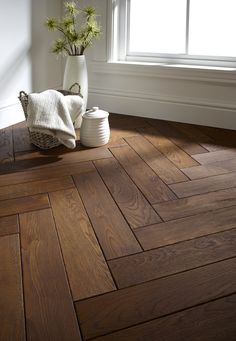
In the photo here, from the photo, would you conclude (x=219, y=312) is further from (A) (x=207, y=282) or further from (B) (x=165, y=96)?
(B) (x=165, y=96)

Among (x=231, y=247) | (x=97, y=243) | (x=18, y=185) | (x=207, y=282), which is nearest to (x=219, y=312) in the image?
(x=207, y=282)

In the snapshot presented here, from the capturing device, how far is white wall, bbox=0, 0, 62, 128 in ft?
6.11

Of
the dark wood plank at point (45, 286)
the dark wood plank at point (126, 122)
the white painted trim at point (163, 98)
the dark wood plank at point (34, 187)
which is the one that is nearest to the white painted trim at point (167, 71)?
the white painted trim at point (163, 98)

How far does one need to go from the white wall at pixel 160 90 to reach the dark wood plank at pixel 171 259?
1128 mm

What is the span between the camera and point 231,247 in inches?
38.5

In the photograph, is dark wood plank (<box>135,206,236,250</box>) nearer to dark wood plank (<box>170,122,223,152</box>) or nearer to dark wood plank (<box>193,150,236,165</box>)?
dark wood plank (<box>193,150,236,165</box>)

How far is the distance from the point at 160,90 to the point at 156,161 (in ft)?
2.33

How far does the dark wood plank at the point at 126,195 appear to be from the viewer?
1122 mm

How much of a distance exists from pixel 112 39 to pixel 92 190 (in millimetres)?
1195

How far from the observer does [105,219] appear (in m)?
1.12

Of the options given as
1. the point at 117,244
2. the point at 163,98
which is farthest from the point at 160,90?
the point at 117,244

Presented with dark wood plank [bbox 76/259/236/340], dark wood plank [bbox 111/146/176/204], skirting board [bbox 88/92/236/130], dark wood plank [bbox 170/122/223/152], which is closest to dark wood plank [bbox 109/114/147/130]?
skirting board [bbox 88/92/236/130]

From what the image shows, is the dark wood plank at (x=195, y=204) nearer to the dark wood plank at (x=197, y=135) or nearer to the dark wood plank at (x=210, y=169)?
the dark wood plank at (x=210, y=169)

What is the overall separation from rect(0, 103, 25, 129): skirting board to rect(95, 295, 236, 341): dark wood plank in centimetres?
149
